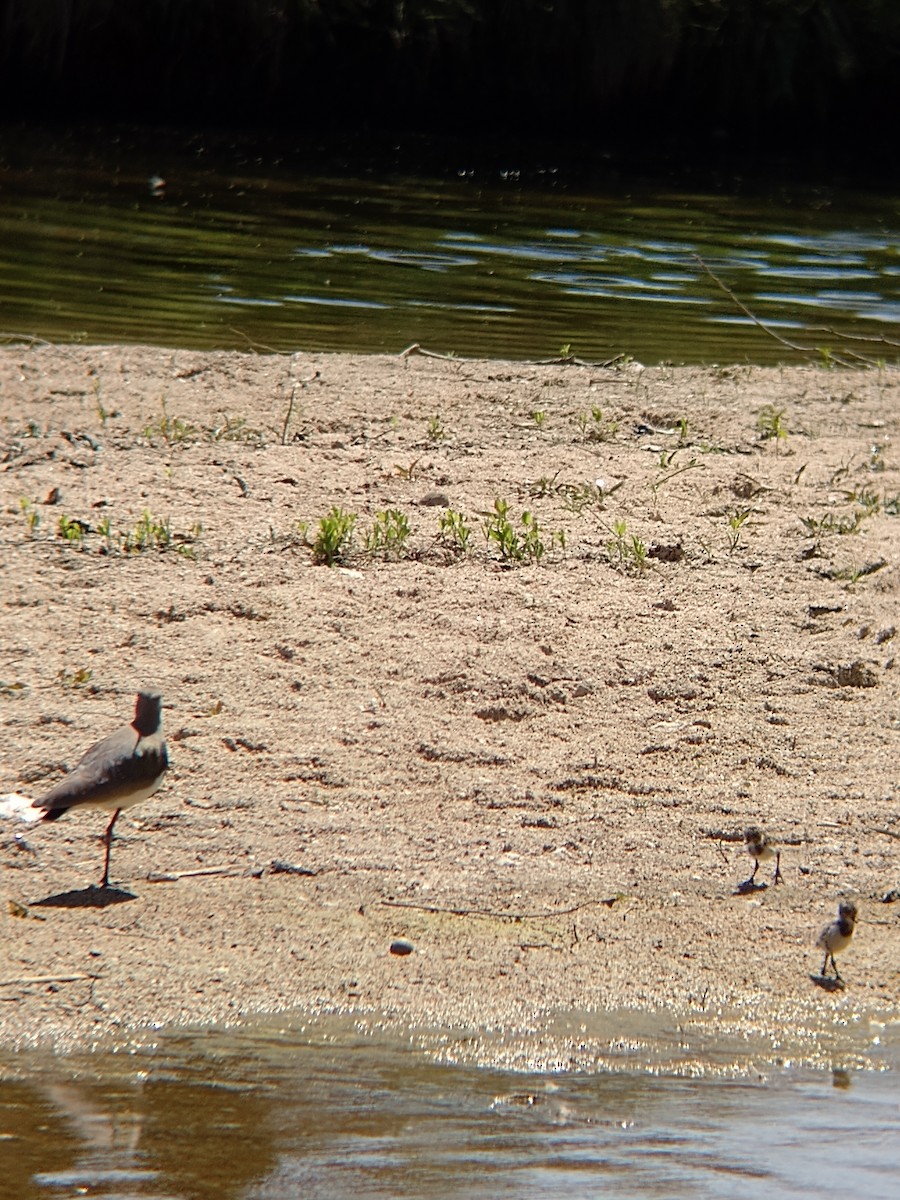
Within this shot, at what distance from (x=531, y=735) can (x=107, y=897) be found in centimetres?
125

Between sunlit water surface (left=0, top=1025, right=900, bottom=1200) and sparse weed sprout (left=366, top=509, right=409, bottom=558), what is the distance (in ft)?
7.60

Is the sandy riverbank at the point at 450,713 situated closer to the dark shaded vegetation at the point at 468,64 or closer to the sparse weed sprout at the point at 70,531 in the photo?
the sparse weed sprout at the point at 70,531

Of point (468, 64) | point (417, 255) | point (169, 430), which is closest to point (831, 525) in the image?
point (169, 430)

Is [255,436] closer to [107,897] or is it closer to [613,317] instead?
[107,897]

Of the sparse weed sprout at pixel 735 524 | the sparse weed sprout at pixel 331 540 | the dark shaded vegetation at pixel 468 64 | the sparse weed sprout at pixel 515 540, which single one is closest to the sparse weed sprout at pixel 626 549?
the sparse weed sprout at pixel 515 540

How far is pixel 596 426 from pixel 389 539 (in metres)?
1.81

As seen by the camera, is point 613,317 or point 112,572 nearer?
point 112,572

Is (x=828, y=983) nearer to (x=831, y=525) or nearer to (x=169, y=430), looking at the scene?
(x=831, y=525)

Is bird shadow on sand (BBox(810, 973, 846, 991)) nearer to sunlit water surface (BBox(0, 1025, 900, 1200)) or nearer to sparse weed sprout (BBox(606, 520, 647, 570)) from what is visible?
sunlit water surface (BBox(0, 1025, 900, 1200))

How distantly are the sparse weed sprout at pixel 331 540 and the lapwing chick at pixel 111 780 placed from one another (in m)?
1.52

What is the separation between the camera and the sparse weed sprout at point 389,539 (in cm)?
524

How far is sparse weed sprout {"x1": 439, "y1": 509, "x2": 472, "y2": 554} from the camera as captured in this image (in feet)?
17.4

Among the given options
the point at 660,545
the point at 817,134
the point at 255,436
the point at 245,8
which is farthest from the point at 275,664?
the point at 817,134

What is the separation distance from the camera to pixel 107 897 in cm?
354
